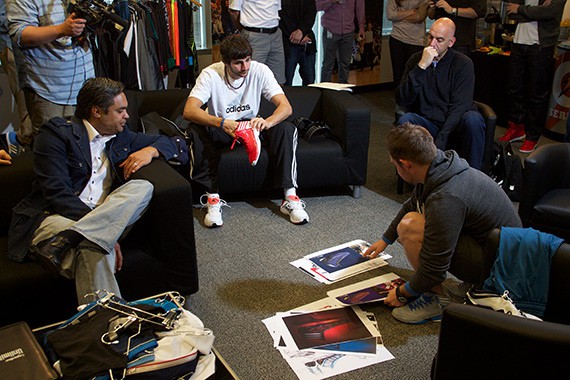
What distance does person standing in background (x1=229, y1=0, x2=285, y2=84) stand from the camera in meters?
5.04

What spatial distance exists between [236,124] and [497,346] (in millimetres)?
2407

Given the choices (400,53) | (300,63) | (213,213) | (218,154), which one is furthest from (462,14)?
(213,213)

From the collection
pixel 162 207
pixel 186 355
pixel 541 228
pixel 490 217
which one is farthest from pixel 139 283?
pixel 541 228

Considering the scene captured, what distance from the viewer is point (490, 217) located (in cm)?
260

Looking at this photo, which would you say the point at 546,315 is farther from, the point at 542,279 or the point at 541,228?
the point at 541,228

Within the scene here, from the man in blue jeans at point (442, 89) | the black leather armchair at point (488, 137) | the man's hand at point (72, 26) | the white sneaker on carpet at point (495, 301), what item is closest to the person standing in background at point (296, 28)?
the man in blue jeans at point (442, 89)

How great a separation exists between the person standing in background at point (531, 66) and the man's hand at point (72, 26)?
3.52 metres

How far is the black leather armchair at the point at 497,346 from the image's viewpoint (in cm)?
166

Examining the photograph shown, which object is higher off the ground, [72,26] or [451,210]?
[72,26]

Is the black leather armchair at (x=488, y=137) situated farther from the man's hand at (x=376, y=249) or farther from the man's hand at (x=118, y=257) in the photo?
the man's hand at (x=118, y=257)

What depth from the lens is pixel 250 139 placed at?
12.3ft

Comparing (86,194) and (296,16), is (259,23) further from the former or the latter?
(86,194)

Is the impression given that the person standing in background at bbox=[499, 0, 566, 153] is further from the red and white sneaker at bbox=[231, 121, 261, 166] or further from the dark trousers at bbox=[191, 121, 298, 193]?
the red and white sneaker at bbox=[231, 121, 261, 166]

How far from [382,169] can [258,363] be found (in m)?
2.51
